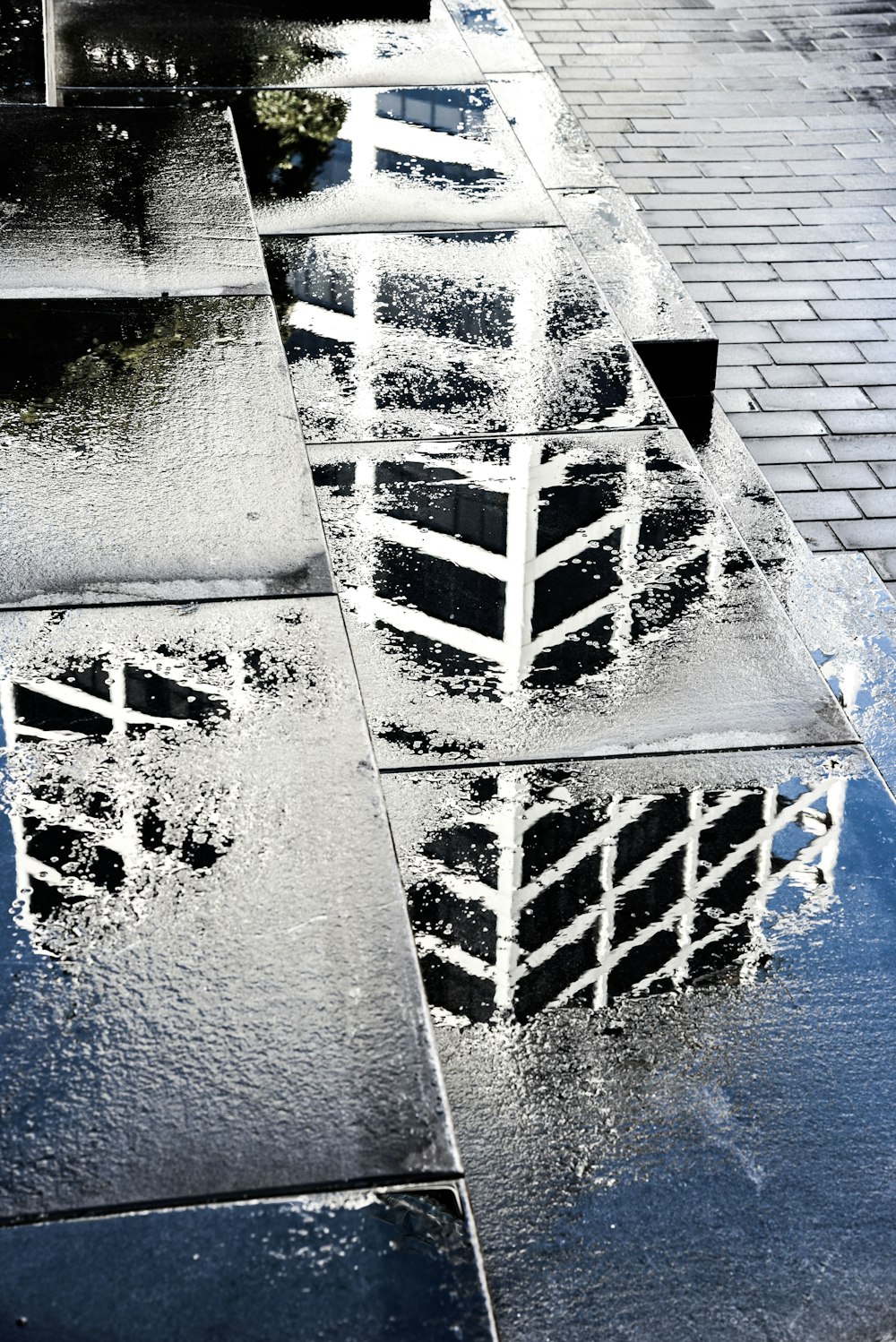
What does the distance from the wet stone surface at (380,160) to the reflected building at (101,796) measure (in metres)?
2.60

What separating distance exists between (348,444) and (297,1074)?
2.13 metres

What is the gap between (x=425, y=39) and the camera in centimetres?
650

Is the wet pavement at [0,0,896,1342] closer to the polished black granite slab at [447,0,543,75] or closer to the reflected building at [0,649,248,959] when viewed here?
the reflected building at [0,649,248,959]

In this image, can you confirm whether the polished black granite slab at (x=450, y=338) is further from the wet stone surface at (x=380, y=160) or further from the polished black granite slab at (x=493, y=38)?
the polished black granite slab at (x=493, y=38)

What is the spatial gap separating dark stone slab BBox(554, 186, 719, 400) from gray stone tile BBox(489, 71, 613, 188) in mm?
143

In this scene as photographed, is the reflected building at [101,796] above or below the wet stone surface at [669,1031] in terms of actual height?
above

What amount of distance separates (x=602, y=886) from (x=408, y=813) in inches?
16.1

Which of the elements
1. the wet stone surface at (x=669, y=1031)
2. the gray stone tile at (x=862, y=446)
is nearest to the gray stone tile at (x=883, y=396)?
the gray stone tile at (x=862, y=446)

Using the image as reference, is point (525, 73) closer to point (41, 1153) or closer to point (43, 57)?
point (43, 57)

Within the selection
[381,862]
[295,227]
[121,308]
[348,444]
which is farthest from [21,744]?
[295,227]

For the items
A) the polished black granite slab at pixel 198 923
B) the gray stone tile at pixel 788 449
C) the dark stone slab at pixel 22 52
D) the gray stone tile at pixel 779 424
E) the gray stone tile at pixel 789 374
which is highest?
the dark stone slab at pixel 22 52

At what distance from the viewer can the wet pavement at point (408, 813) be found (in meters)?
1.96

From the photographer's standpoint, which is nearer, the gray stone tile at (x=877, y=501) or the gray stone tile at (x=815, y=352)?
the gray stone tile at (x=877, y=501)

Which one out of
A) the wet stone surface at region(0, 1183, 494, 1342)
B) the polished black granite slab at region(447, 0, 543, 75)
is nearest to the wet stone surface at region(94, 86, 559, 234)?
the polished black granite slab at region(447, 0, 543, 75)
